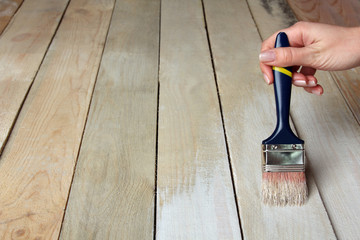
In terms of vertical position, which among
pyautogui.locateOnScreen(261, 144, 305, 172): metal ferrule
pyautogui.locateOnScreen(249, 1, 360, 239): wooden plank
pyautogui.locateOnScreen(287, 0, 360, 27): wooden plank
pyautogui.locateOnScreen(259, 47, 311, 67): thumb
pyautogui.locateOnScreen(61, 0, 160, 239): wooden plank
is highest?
pyautogui.locateOnScreen(259, 47, 311, 67): thumb

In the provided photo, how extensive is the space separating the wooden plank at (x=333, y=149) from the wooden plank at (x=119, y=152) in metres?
0.40

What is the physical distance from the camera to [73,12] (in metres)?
1.86

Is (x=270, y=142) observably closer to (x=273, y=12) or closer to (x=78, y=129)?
(x=78, y=129)

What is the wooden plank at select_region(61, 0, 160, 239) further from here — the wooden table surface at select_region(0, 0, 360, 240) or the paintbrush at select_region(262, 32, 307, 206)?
the paintbrush at select_region(262, 32, 307, 206)

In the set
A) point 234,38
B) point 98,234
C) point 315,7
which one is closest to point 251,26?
point 234,38

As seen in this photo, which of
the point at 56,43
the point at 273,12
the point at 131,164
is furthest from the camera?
the point at 273,12

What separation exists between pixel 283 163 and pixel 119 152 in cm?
42

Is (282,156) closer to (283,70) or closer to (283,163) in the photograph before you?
(283,163)

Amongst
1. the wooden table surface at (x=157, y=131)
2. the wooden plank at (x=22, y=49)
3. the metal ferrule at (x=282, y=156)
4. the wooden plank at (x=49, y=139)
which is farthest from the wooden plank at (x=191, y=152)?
the wooden plank at (x=22, y=49)

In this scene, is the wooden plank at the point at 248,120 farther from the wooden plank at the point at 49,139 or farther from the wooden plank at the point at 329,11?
the wooden plank at the point at 49,139

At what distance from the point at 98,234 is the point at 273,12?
51.3 inches

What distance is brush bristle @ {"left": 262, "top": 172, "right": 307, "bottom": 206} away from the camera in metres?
0.93

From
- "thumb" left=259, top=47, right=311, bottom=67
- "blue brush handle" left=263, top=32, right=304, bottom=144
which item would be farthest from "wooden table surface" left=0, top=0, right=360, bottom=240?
"thumb" left=259, top=47, right=311, bottom=67

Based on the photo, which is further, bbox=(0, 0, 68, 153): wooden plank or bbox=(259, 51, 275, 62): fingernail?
bbox=(0, 0, 68, 153): wooden plank
